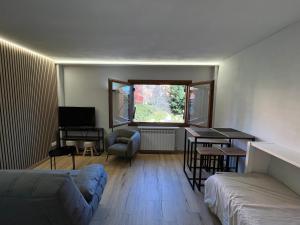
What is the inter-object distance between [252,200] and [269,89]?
150 centimetres

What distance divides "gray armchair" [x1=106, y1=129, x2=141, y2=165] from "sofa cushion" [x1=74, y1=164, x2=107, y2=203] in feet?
5.35

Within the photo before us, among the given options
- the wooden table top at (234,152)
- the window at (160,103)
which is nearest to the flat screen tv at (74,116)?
the window at (160,103)

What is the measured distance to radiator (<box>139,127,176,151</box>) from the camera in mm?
4473

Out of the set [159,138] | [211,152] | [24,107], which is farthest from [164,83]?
[24,107]

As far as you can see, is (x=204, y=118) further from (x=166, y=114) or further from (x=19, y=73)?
(x=19, y=73)

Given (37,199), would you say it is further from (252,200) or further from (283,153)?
(283,153)

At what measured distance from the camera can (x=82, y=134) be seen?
4.54 meters

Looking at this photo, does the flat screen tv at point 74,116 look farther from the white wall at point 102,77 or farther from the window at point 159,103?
the window at point 159,103

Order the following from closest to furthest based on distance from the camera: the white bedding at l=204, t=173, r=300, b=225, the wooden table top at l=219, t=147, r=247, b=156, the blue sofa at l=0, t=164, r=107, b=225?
the blue sofa at l=0, t=164, r=107, b=225, the white bedding at l=204, t=173, r=300, b=225, the wooden table top at l=219, t=147, r=247, b=156

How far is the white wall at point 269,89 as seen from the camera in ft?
6.18

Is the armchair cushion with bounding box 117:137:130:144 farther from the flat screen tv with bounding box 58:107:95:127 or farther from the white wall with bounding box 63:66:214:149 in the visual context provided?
the flat screen tv with bounding box 58:107:95:127

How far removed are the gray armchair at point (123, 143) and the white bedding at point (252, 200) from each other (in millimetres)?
1937

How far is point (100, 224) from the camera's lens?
1.98 metres

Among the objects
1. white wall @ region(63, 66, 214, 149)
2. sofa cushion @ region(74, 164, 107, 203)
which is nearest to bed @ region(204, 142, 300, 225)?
sofa cushion @ region(74, 164, 107, 203)
